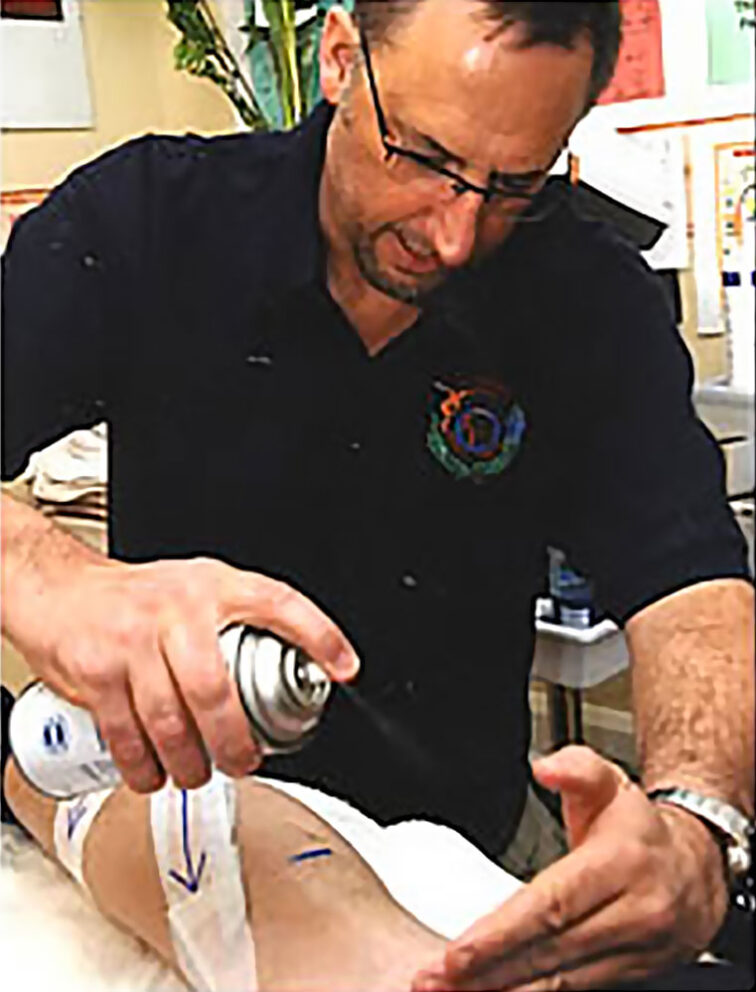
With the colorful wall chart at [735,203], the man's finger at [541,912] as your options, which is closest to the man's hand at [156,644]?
the man's finger at [541,912]

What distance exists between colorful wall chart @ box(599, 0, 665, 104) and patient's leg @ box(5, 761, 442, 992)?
0.32m

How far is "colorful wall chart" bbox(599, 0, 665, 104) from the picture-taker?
536 mm

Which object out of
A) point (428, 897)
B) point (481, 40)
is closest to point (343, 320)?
point (481, 40)

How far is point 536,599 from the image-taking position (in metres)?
0.59

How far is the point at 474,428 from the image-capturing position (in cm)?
59

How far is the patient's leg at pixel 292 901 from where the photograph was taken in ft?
1.97

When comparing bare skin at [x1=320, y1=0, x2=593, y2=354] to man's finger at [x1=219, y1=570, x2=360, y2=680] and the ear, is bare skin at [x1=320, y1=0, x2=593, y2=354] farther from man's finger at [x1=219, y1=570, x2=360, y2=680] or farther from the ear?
man's finger at [x1=219, y1=570, x2=360, y2=680]

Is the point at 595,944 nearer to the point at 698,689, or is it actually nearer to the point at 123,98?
the point at 698,689

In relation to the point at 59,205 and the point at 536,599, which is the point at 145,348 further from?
the point at 536,599

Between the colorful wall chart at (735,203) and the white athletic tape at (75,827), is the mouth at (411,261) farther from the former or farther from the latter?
the white athletic tape at (75,827)

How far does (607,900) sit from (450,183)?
0.88 ft

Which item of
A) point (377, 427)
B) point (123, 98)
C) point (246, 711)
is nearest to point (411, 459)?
point (377, 427)

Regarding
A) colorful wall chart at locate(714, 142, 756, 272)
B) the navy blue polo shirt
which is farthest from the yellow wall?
colorful wall chart at locate(714, 142, 756, 272)

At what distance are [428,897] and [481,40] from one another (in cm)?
33
